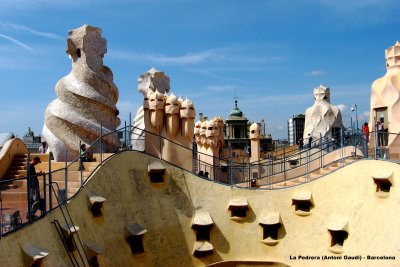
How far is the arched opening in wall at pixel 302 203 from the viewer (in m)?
12.7

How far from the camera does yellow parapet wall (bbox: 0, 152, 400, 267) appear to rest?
1112 centimetres

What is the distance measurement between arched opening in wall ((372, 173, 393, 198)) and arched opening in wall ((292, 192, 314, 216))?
5.61 feet

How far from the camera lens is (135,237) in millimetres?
11422

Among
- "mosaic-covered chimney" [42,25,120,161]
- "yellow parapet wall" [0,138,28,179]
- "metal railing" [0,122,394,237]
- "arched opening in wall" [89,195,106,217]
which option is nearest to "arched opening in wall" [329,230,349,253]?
"metal railing" [0,122,394,237]

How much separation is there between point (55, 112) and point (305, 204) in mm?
6960

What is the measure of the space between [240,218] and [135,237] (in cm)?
312

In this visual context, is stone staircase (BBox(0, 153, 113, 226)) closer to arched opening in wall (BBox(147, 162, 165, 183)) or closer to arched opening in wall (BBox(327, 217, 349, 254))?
arched opening in wall (BBox(147, 162, 165, 183))

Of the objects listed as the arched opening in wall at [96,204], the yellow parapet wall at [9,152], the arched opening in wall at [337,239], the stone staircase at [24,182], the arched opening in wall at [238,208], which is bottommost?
the arched opening in wall at [337,239]

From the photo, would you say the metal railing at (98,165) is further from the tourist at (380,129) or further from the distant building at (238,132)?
the distant building at (238,132)

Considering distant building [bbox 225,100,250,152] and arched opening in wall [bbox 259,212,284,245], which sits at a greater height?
distant building [bbox 225,100,250,152]

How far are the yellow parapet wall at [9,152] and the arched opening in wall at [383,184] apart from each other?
933 cm

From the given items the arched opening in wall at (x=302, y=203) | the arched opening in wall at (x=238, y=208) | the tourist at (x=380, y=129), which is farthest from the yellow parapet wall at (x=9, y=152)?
the tourist at (x=380, y=129)

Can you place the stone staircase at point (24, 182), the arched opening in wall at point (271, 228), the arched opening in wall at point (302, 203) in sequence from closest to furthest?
the stone staircase at point (24, 182)
the arched opening in wall at point (302, 203)
the arched opening in wall at point (271, 228)

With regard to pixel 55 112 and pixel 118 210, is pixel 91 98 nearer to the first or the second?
pixel 55 112
